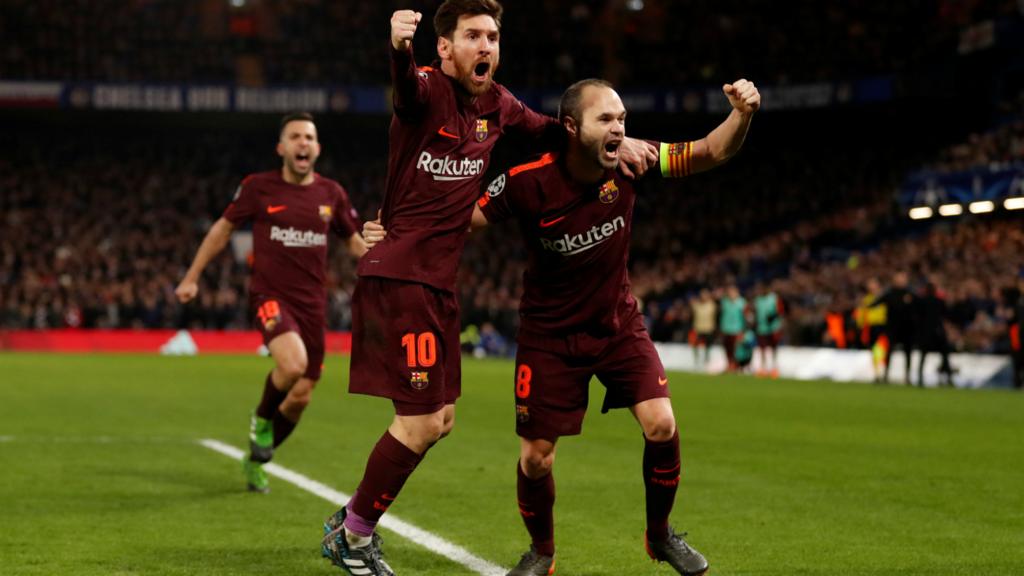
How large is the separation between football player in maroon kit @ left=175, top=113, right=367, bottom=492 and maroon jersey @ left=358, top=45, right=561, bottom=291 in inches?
140

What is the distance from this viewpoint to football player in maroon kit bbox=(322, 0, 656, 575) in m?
5.59

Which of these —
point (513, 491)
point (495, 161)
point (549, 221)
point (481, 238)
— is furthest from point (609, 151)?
point (495, 161)

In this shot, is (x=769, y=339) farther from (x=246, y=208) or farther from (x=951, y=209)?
(x=246, y=208)

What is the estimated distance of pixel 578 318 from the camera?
5.99 meters

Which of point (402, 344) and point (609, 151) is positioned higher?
point (609, 151)

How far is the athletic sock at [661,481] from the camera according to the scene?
5.97m

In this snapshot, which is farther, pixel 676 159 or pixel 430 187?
pixel 676 159

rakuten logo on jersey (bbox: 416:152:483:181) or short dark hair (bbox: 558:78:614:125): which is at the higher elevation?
short dark hair (bbox: 558:78:614:125)

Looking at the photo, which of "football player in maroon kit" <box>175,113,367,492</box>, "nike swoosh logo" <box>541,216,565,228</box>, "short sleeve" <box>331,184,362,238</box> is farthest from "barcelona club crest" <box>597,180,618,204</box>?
"short sleeve" <box>331,184,362,238</box>

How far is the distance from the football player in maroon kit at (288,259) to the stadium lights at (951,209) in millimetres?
26437

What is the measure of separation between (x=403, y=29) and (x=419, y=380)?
142 centimetres

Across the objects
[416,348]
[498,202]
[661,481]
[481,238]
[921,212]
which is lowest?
[661,481]

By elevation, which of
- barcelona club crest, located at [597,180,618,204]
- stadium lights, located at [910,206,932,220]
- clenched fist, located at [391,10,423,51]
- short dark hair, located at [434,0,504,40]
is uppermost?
stadium lights, located at [910,206,932,220]

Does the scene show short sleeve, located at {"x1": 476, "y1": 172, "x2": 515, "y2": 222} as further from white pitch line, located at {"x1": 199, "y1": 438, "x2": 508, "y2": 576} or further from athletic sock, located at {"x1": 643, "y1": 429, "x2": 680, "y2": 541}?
white pitch line, located at {"x1": 199, "y1": 438, "x2": 508, "y2": 576}
